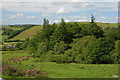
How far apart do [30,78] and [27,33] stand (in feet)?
435

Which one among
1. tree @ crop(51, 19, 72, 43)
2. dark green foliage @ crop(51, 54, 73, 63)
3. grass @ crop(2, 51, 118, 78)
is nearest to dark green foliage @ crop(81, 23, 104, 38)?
tree @ crop(51, 19, 72, 43)

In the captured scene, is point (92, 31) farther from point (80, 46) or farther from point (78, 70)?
point (78, 70)

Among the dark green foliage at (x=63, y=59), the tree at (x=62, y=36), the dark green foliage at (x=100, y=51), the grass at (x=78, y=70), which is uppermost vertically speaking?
the tree at (x=62, y=36)

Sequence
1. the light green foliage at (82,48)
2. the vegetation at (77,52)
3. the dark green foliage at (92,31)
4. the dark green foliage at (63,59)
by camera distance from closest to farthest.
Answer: the vegetation at (77,52), the light green foliage at (82,48), the dark green foliage at (63,59), the dark green foliage at (92,31)

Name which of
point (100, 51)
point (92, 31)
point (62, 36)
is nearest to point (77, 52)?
point (100, 51)

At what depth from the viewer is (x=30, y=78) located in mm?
22266

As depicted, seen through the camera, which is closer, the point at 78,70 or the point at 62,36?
the point at 78,70

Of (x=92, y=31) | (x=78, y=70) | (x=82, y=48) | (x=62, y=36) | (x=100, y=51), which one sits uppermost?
(x=92, y=31)

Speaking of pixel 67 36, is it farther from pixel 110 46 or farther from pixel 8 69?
pixel 8 69

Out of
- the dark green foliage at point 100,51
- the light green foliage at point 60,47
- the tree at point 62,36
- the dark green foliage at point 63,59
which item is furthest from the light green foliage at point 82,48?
the tree at point 62,36

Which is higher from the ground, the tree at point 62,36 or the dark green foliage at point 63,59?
the tree at point 62,36

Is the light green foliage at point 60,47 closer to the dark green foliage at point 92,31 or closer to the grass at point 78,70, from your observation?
the dark green foliage at point 92,31

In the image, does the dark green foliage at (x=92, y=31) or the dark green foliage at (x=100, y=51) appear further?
the dark green foliage at (x=92, y=31)

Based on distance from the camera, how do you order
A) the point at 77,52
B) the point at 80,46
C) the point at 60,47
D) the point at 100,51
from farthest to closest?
1. the point at 60,47
2. the point at 80,46
3. the point at 77,52
4. the point at 100,51
